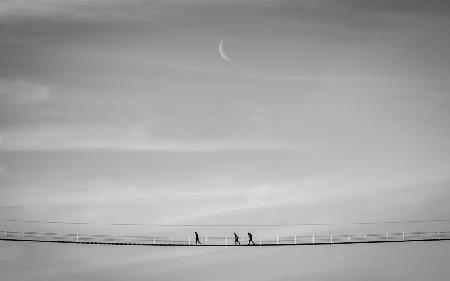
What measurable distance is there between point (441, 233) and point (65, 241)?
24.6m

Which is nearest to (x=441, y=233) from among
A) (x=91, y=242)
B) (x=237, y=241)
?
(x=237, y=241)

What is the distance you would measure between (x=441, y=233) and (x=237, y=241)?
1394 centimetres

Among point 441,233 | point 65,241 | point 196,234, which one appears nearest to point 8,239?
point 65,241

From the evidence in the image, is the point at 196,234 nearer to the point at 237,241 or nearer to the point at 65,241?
the point at 237,241

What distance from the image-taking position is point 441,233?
138ft

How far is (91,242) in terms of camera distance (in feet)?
136

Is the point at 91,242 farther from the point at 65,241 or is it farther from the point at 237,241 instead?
the point at 237,241

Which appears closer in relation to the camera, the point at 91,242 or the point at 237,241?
the point at 91,242

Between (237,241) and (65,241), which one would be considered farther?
(237,241)

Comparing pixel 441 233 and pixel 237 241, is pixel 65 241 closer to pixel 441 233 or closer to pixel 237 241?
pixel 237 241

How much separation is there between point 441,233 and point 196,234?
17057mm

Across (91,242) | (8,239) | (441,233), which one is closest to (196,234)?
(91,242)

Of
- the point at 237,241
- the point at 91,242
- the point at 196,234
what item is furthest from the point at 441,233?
the point at 91,242

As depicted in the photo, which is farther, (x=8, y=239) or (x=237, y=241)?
(x=237, y=241)
